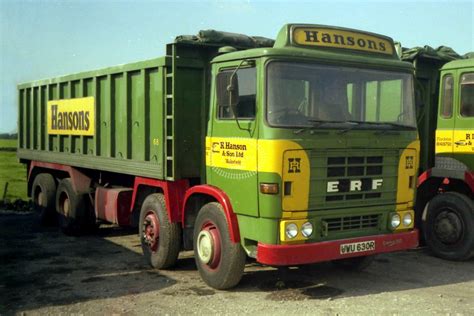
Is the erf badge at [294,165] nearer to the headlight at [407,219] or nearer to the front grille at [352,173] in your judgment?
the front grille at [352,173]

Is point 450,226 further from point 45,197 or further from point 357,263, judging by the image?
point 45,197

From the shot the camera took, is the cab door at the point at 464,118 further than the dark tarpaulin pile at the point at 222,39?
Yes

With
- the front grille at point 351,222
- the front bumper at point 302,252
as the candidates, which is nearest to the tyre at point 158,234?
the front bumper at point 302,252

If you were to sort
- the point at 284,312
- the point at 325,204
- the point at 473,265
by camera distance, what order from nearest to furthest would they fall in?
1. the point at 284,312
2. the point at 325,204
3. the point at 473,265

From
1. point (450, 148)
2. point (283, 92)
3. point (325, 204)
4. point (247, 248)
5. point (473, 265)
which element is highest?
point (283, 92)

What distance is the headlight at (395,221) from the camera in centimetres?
651

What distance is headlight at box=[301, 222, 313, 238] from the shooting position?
19.2 ft

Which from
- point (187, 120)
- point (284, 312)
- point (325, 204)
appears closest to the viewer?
point (284, 312)

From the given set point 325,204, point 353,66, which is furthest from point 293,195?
point 353,66

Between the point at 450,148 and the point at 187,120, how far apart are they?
4.11 metres

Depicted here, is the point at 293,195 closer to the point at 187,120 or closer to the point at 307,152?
the point at 307,152

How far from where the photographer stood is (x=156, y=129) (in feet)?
25.0

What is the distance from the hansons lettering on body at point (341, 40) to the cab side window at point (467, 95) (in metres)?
2.04

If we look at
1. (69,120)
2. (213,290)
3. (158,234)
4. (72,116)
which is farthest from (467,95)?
(69,120)
